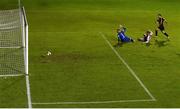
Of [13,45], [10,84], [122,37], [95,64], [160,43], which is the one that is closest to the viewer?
[10,84]

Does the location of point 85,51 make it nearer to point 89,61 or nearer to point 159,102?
point 89,61

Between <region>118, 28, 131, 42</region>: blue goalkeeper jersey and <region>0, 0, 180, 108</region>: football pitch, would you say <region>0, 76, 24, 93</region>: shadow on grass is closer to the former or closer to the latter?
<region>0, 0, 180, 108</region>: football pitch

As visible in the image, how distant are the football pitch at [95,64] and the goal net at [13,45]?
25.9 inches

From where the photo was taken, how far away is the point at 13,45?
31328 mm

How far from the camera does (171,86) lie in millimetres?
23953

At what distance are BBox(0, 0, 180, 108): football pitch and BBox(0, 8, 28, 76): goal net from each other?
66cm

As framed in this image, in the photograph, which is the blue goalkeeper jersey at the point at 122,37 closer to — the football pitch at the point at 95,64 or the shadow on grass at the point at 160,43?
the football pitch at the point at 95,64

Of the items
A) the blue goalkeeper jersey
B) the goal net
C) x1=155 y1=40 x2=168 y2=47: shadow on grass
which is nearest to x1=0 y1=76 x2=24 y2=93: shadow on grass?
the goal net

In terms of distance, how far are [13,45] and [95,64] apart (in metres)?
6.41

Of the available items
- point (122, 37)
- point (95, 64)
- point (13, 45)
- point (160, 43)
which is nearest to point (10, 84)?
point (95, 64)

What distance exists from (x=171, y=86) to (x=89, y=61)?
20.9ft

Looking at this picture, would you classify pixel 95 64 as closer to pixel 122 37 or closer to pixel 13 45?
pixel 122 37

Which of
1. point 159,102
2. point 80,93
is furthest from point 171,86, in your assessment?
point 80,93

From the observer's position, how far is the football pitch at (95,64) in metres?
22.0
